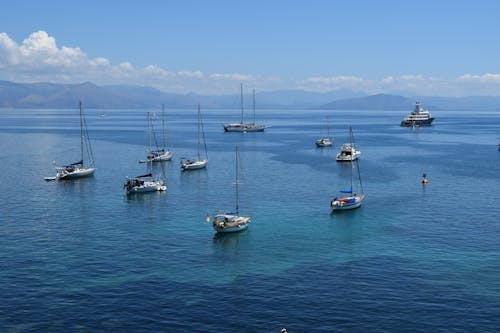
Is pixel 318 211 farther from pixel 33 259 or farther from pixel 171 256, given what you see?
pixel 33 259

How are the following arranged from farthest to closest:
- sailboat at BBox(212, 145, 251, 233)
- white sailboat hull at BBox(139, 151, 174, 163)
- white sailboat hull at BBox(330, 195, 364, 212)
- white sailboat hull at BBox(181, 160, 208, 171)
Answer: white sailboat hull at BBox(139, 151, 174, 163)
white sailboat hull at BBox(181, 160, 208, 171)
white sailboat hull at BBox(330, 195, 364, 212)
sailboat at BBox(212, 145, 251, 233)

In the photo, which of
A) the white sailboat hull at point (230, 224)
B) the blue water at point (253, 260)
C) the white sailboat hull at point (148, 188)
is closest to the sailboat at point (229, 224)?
the white sailboat hull at point (230, 224)

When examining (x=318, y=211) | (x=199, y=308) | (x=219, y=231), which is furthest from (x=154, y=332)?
(x=318, y=211)

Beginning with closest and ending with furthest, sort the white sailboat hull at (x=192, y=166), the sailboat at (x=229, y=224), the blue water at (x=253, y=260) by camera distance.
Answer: the blue water at (x=253, y=260), the sailboat at (x=229, y=224), the white sailboat hull at (x=192, y=166)

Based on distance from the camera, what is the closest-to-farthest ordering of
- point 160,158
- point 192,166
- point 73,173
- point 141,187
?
point 141,187 → point 73,173 → point 192,166 → point 160,158

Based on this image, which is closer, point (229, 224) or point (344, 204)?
point (229, 224)

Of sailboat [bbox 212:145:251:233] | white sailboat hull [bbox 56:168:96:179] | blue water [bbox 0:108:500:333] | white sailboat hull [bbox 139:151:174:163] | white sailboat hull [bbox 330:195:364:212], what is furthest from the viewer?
white sailboat hull [bbox 139:151:174:163]

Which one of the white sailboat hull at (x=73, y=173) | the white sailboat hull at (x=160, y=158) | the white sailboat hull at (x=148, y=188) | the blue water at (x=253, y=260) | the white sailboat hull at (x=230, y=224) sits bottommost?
the blue water at (x=253, y=260)

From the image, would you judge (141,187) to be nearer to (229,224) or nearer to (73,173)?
(73,173)

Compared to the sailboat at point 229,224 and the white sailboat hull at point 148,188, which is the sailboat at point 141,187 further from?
the sailboat at point 229,224

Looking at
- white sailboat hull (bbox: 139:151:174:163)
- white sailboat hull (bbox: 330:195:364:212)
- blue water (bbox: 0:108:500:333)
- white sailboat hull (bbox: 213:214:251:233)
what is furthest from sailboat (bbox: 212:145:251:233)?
white sailboat hull (bbox: 139:151:174:163)

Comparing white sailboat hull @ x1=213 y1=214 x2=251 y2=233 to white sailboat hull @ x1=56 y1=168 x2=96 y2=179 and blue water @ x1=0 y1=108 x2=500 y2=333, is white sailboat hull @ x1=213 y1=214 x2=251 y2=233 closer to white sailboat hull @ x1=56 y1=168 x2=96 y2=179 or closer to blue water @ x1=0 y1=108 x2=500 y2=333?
blue water @ x1=0 y1=108 x2=500 y2=333

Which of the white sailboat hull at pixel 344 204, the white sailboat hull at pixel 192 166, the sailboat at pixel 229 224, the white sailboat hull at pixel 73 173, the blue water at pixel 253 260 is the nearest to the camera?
the blue water at pixel 253 260

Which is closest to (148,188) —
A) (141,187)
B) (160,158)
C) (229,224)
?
(141,187)
